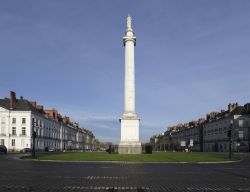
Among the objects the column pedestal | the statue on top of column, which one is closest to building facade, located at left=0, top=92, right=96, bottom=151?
the statue on top of column

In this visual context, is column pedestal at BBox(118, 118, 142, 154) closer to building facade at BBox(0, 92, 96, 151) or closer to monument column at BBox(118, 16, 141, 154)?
monument column at BBox(118, 16, 141, 154)

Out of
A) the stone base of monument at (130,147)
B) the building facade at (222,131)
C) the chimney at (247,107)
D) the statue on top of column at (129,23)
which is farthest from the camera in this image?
the chimney at (247,107)

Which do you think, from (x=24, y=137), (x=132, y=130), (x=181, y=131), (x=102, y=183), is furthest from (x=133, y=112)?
(x=181, y=131)

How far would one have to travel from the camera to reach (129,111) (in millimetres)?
58875

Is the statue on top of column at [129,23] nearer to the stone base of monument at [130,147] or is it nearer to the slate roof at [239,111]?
the stone base of monument at [130,147]

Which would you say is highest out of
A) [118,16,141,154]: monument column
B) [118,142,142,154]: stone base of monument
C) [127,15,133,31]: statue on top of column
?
[127,15,133,31]: statue on top of column

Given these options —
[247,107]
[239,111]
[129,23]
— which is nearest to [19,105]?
[129,23]

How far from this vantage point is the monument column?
5675 centimetres

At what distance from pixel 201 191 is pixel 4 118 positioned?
320 feet

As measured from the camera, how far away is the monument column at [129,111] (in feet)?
186

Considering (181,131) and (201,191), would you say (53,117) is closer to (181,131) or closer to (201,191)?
(181,131)

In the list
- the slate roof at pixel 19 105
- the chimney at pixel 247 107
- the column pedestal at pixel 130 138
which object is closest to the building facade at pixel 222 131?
the chimney at pixel 247 107

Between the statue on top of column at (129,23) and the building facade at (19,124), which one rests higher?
the statue on top of column at (129,23)

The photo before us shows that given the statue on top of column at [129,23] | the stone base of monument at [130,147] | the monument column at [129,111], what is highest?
the statue on top of column at [129,23]
